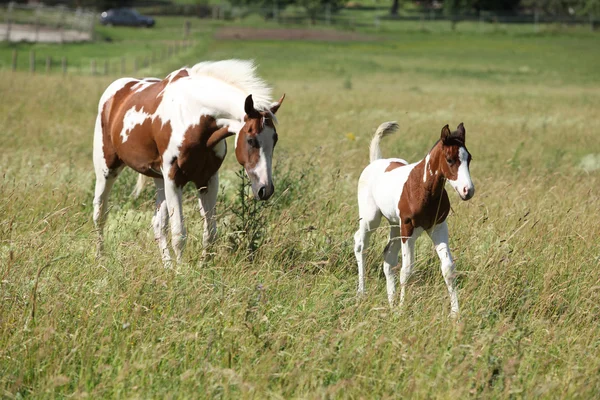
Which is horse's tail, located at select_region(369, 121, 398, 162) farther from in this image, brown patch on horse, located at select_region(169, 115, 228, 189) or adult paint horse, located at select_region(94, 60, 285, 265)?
brown patch on horse, located at select_region(169, 115, 228, 189)

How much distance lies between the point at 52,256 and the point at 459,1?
94.2 metres

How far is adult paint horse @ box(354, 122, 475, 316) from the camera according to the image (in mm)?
5906

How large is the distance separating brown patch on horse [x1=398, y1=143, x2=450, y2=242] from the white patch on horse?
281 centimetres

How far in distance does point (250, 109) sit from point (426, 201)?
154 centimetres

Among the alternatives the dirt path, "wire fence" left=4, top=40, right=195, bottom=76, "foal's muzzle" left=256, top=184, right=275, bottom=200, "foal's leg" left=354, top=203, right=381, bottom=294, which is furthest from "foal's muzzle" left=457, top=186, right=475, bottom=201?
the dirt path

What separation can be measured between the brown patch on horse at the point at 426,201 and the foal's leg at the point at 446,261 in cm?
7

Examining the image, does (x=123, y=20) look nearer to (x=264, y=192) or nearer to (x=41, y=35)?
(x=41, y=35)

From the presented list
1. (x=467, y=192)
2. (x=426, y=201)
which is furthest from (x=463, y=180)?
(x=426, y=201)

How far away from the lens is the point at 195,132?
7.14 metres

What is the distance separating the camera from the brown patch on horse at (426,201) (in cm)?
620

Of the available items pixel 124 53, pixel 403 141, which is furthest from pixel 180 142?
pixel 124 53

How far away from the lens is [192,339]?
16.9 feet

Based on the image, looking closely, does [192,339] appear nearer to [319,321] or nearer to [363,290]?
[319,321]

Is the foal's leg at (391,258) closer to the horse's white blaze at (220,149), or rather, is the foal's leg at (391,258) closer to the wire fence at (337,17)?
the horse's white blaze at (220,149)
